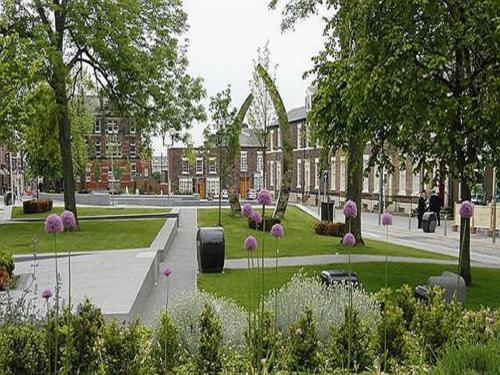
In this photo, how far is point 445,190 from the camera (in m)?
40.8

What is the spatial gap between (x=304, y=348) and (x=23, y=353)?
7.88 feet

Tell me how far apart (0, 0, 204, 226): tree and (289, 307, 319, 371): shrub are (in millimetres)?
16979

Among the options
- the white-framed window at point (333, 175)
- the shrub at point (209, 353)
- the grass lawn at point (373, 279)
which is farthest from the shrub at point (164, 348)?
the white-framed window at point (333, 175)

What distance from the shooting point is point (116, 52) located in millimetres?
22031

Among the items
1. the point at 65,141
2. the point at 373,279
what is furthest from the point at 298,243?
the point at 65,141

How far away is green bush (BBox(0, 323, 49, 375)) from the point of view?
486 centimetres

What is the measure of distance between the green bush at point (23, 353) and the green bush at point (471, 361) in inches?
125

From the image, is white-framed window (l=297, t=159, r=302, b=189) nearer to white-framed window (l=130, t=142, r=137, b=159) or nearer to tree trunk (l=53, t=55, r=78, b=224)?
white-framed window (l=130, t=142, r=137, b=159)

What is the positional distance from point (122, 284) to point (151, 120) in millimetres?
14299

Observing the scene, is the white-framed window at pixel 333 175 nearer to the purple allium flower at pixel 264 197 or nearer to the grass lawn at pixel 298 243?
the grass lawn at pixel 298 243

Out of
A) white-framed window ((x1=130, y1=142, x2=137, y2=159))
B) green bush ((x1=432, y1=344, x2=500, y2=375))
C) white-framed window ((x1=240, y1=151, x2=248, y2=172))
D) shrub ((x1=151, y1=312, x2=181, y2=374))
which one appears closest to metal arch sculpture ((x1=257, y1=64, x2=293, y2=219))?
shrub ((x1=151, y1=312, x2=181, y2=374))

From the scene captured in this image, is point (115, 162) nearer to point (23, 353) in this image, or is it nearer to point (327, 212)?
point (327, 212)

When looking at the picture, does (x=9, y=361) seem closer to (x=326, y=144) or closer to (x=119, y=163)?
(x=326, y=144)

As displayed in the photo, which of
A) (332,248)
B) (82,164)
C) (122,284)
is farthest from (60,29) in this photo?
(82,164)
